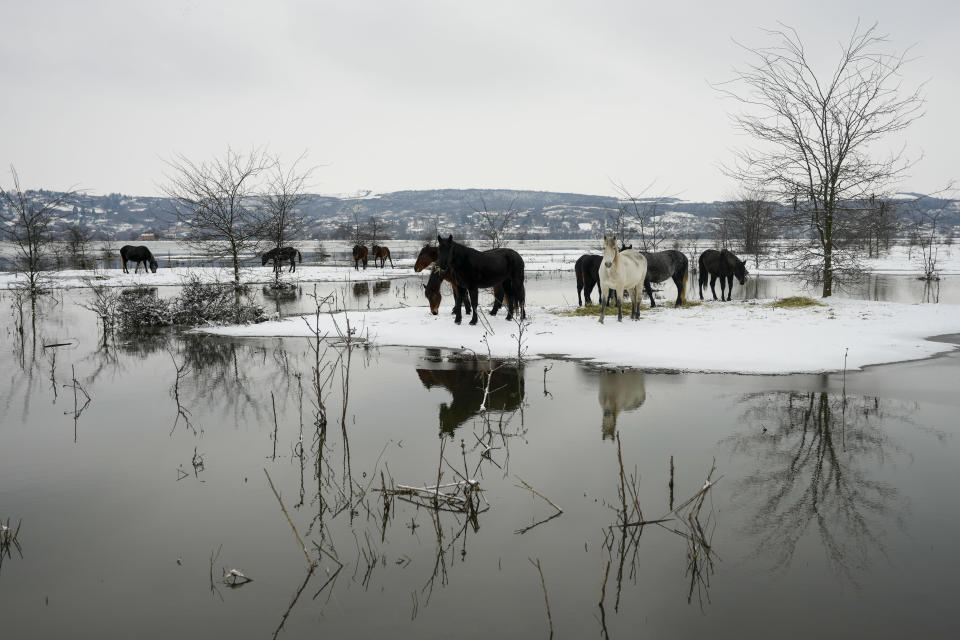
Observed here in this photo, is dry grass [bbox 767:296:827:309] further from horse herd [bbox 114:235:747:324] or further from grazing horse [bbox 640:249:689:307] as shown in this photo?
horse herd [bbox 114:235:747:324]

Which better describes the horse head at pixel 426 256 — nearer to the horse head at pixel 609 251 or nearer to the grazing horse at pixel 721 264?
the horse head at pixel 609 251

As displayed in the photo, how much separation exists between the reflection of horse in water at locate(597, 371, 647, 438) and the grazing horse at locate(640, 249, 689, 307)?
720 cm

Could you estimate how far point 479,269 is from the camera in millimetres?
12180

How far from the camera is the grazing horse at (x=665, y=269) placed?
581 inches

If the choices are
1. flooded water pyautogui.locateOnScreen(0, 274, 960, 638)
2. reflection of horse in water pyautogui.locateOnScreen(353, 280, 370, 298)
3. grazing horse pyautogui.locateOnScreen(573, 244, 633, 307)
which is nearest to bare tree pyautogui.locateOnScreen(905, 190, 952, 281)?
grazing horse pyautogui.locateOnScreen(573, 244, 633, 307)

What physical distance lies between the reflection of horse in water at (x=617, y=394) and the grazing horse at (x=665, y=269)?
720 centimetres

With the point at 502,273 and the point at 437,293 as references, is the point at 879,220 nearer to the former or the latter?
the point at 502,273

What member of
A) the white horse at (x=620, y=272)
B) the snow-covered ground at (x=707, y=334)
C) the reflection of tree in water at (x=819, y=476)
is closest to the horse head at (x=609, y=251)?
the white horse at (x=620, y=272)

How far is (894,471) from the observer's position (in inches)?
177

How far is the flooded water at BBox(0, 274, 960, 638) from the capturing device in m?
2.90

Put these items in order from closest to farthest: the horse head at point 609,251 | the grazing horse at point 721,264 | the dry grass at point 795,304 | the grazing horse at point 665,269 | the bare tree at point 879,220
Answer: the horse head at point 609,251 → the dry grass at point 795,304 → the grazing horse at point 665,269 → the bare tree at point 879,220 → the grazing horse at point 721,264

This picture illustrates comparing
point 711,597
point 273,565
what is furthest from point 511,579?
point 273,565

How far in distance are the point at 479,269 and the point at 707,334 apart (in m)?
4.63

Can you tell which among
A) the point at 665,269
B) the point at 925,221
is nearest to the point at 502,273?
the point at 665,269
